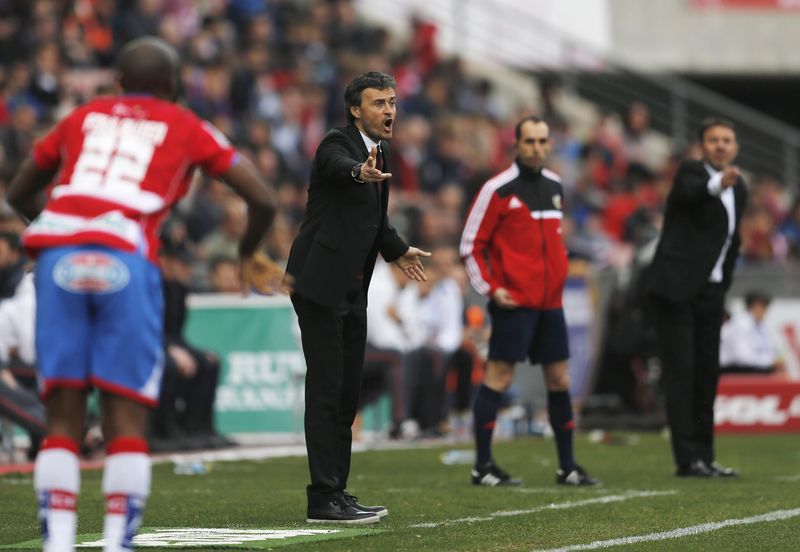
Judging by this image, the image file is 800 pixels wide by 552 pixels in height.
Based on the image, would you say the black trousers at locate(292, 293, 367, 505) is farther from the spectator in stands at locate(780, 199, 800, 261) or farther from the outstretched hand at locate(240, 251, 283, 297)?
the spectator in stands at locate(780, 199, 800, 261)

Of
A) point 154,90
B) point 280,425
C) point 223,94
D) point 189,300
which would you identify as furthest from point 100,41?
A: point 154,90

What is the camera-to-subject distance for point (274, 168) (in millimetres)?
20641

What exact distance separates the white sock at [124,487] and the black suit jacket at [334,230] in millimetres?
2537

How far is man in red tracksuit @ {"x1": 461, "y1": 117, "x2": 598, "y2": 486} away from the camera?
35.8 feet

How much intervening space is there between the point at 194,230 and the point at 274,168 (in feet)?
6.62

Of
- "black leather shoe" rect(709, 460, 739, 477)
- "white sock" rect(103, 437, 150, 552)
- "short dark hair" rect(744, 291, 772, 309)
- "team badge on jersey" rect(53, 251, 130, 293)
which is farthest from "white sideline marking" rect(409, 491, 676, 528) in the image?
"short dark hair" rect(744, 291, 772, 309)

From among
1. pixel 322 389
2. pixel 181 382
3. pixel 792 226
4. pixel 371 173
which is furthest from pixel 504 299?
pixel 792 226

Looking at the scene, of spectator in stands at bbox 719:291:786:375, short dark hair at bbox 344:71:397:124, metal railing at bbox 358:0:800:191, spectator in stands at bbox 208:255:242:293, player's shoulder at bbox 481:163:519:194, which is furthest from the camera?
metal railing at bbox 358:0:800:191

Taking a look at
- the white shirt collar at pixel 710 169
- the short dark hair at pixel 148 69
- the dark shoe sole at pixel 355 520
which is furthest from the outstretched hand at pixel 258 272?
the white shirt collar at pixel 710 169

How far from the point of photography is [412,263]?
9.05m

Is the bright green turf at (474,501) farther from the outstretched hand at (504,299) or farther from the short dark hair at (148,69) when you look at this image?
the short dark hair at (148,69)

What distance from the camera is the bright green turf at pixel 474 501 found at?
25.3 ft

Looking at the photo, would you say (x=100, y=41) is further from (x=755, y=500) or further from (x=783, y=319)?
(x=755, y=500)

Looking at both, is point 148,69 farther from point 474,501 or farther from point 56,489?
point 474,501
